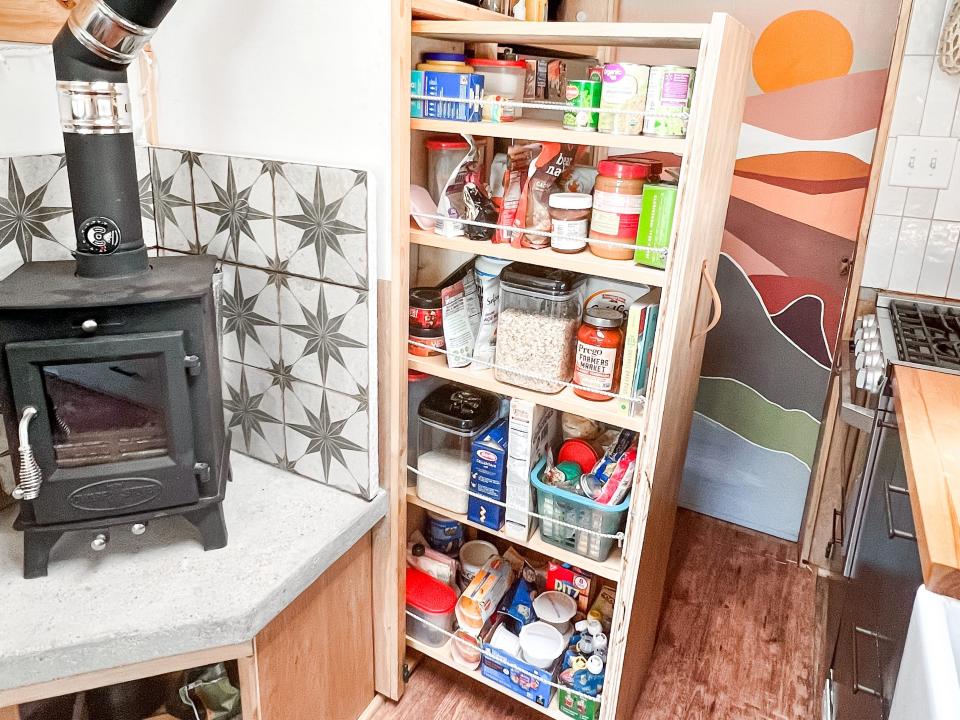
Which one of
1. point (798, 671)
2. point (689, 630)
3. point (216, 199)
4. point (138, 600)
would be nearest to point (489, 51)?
point (216, 199)

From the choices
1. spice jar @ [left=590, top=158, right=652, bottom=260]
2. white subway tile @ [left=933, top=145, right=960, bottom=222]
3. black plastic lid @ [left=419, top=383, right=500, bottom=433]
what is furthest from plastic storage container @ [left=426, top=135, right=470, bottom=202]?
white subway tile @ [left=933, top=145, right=960, bottom=222]

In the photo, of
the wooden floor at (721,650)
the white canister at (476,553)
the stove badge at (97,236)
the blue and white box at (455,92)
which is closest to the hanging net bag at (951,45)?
the blue and white box at (455,92)

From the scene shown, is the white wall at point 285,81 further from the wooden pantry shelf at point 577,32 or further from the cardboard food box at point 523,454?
the cardboard food box at point 523,454

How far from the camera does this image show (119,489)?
1239 mm

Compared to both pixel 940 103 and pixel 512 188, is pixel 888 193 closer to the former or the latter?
pixel 940 103

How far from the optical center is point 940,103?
1847 mm

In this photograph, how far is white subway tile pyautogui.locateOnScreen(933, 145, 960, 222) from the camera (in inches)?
73.9

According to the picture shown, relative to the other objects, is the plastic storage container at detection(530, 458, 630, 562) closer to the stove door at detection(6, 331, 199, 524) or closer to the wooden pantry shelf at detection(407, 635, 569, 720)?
the wooden pantry shelf at detection(407, 635, 569, 720)

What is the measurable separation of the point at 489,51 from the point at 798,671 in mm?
1801

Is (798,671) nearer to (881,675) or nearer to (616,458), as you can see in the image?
(881,675)

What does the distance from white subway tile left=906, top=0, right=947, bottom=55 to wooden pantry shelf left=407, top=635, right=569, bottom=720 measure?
186 cm

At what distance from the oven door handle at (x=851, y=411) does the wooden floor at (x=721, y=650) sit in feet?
2.40

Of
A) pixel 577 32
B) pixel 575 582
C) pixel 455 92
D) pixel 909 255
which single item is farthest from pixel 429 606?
pixel 909 255

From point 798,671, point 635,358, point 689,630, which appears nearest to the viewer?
point 635,358
